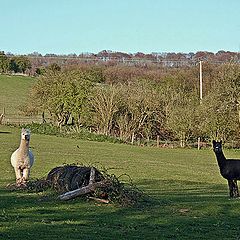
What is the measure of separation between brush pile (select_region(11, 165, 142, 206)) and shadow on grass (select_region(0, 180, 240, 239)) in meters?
0.24

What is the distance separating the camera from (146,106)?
206 feet

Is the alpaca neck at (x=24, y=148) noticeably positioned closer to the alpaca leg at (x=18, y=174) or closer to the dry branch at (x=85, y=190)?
the alpaca leg at (x=18, y=174)

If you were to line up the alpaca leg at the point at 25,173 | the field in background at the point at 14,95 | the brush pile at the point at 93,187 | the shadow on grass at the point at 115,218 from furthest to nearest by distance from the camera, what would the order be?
1. the field in background at the point at 14,95
2. the alpaca leg at the point at 25,173
3. the brush pile at the point at 93,187
4. the shadow on grass at the point at 115,218

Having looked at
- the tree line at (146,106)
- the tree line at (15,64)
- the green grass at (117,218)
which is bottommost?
the green grass at (117,218)

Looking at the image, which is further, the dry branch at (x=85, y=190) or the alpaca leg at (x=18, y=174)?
the alpaca leg at (x=18, y=174)

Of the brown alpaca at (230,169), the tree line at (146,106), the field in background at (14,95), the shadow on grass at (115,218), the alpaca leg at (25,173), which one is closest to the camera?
the shadow on grass at (115,218)

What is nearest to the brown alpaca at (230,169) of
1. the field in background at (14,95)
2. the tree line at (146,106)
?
the tree line at (146,106)

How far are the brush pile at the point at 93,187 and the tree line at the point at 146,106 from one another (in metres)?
41.5

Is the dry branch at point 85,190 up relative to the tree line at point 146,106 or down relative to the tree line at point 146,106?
down

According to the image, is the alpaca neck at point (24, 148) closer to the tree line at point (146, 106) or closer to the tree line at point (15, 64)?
the tree line at point (146, 106)

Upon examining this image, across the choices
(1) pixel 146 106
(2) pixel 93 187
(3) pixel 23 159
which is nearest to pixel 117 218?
(2) pixel 93 187

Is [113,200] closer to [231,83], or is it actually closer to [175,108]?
[231,83]

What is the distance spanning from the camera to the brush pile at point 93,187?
14031 mm

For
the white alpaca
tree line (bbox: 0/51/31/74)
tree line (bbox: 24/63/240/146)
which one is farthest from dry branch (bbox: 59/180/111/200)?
tree line (bbox: 0/51/31/74)
